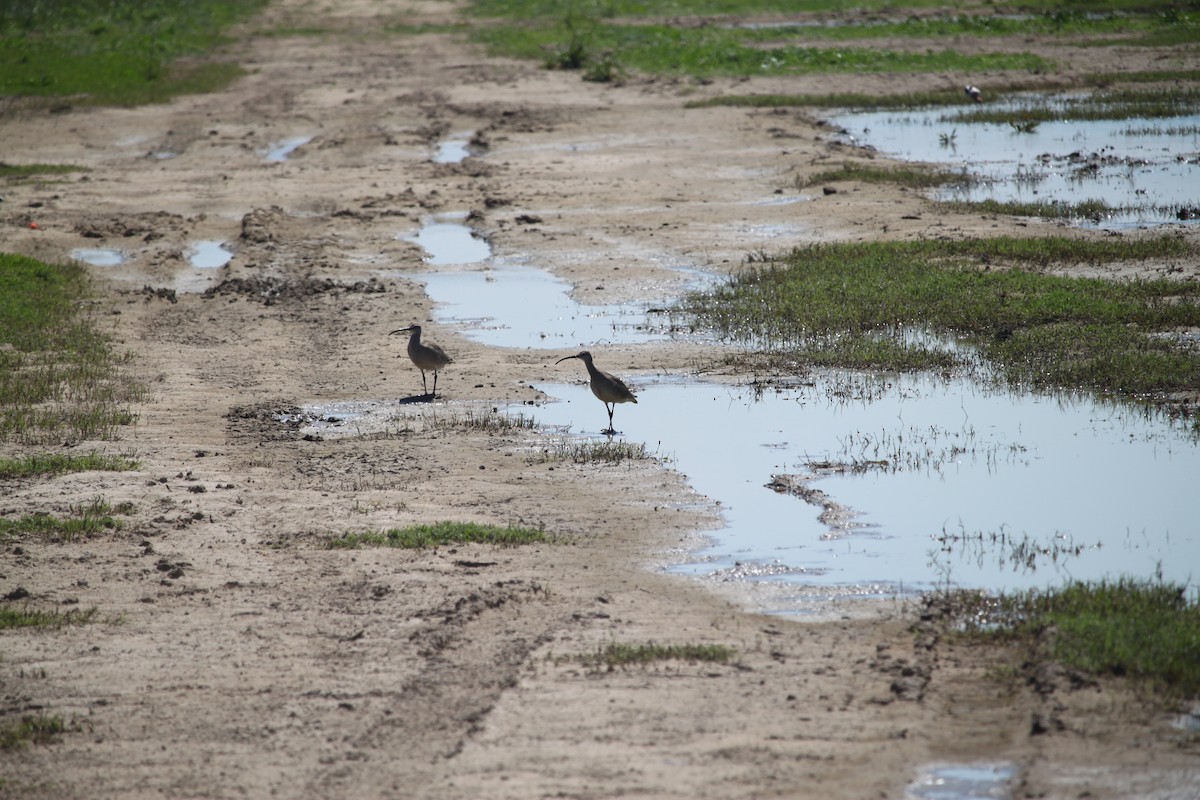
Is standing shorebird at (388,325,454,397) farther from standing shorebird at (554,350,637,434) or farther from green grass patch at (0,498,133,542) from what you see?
green grass patch at (0,498,133,542)

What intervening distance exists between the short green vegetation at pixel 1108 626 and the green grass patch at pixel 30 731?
16.7ft

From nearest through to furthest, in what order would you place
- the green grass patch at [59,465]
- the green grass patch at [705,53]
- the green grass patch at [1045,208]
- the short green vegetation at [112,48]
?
the green grass patch at [59,465]
the green grass patch at [1045,208]
the short green vegetation at [112,48]
the green grass patch at [705,53]

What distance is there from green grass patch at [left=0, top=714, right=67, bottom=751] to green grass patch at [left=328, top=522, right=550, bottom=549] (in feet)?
8.68

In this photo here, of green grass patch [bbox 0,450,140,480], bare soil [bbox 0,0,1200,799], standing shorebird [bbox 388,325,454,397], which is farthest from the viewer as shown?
standing shorebird [bbox 388,325,454,397]

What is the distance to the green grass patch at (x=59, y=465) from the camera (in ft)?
36.0

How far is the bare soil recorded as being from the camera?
6.67 meters

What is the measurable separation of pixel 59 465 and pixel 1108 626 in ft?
26.3

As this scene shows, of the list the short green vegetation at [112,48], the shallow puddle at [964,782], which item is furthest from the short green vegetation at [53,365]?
the short green vegetation at [112,48]

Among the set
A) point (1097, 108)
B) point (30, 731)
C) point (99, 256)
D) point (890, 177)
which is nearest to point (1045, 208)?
point (890, 177)

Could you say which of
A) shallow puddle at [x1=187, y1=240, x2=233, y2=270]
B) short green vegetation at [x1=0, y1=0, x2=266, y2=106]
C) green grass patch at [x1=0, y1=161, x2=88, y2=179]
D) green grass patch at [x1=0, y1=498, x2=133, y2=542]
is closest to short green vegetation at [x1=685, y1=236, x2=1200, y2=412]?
green grass patch at [x1=0, y1=498, x2=133, y2=542]

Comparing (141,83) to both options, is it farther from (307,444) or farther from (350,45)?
(307,444)

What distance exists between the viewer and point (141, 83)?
112ft

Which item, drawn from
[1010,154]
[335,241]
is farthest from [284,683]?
[1010,154]

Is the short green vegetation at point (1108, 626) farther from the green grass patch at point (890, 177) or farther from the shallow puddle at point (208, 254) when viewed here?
the green grass patch at point (890, 177)
